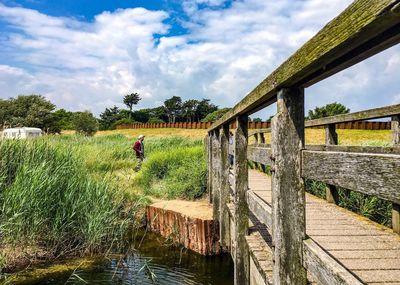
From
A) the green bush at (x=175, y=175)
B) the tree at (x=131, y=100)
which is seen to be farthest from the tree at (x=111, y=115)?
the green bush at (x=175, y=175)

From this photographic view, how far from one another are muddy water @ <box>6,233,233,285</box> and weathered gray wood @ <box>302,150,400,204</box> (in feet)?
15.1

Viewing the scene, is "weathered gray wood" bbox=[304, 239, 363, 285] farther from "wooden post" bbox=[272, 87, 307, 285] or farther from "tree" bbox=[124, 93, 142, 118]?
"tree" bbox=[124, 93, 142, 118]

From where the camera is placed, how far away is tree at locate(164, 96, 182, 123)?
390 ft

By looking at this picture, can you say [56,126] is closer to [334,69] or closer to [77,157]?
[77,157]

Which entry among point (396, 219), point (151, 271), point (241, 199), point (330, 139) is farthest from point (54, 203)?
point (396, 219)

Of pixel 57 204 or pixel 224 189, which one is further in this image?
pixel 57 204

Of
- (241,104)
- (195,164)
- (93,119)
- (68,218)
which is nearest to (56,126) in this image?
(93,119)

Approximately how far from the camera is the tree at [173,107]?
119m

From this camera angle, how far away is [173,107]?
120375mm

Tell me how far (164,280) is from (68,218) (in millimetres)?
1883

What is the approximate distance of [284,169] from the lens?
7.02 feet

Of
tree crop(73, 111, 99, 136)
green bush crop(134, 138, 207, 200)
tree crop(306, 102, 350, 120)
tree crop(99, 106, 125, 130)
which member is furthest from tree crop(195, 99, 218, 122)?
green bush crop(134, 138, 207, 200)

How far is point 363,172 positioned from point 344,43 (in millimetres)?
457

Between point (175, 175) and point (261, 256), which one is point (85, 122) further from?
point (261, 256)
